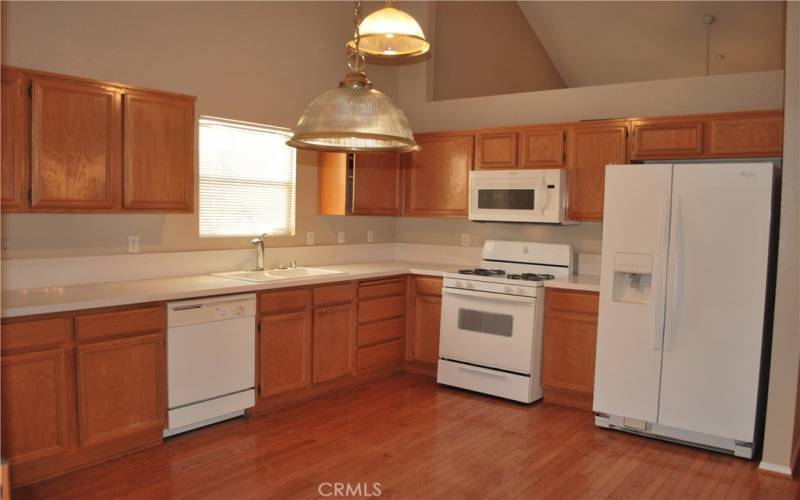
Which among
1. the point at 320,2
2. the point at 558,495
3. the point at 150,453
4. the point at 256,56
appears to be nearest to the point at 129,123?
the point at 256,56

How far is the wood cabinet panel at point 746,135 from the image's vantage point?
12.8 feet

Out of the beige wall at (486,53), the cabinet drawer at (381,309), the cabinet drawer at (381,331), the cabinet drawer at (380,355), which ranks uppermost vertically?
the beige wall at (486,53)

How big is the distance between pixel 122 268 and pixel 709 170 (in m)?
3.62

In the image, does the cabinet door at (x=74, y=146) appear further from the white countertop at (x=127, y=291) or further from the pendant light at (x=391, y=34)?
the pendant light at (x=391, y=34)

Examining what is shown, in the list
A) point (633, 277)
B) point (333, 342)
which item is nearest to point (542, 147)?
point (633, 277)

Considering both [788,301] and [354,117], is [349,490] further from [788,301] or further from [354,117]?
[788,301]

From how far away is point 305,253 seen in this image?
17.0 feet

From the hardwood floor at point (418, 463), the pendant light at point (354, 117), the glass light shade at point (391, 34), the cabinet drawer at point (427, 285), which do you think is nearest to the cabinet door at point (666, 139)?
the cabinet drawer at point (427, 285)

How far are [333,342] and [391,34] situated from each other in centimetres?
244

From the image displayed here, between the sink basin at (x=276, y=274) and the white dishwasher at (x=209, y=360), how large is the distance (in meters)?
0.30

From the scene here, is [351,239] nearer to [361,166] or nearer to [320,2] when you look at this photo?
[361,166]

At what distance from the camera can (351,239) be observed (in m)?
5.67

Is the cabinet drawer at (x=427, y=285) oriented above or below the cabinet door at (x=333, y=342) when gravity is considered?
above

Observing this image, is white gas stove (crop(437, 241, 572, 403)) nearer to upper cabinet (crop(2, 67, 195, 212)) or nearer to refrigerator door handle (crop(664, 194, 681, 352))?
refrigerator door handle (crop(664, 194, 681, 352))
